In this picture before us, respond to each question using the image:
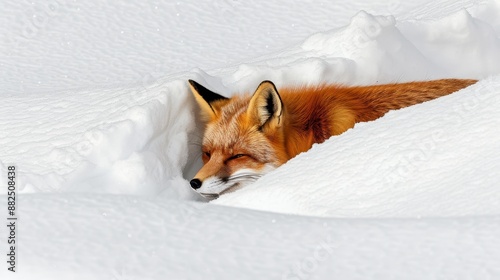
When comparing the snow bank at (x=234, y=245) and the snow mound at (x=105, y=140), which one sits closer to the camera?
the snow bank at (x=234, y=245)

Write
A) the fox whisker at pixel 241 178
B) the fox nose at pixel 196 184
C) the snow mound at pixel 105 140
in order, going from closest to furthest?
1. the snow mound at pixel 105 140
2. the fox nose at pixel 196 184
3. the fox whisker at pixel 241 178

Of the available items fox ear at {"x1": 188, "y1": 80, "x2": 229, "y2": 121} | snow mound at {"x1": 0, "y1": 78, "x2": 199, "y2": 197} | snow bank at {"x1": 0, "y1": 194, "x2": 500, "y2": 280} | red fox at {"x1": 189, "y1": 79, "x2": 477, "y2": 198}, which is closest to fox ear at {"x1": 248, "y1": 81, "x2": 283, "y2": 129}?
red fox at {"x1": 189, "y1": 79, "x2": 477, "y2": 198}

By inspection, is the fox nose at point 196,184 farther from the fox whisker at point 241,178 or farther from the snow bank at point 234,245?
the snow bank at point 234,245

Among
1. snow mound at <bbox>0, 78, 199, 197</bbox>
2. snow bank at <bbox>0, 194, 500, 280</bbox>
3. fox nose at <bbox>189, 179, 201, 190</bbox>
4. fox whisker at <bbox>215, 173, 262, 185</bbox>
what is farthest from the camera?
fox whisker at <bbox>215, 173, 262, 185</bbox>

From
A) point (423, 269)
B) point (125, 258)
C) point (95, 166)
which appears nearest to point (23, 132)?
point (95, 166)

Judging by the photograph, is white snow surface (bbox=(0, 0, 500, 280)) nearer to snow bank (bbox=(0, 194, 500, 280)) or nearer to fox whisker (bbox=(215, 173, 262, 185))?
snow bank (bbox=(0, 194, 500, 280))

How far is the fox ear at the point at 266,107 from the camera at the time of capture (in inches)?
149

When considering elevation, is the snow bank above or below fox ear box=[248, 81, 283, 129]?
below

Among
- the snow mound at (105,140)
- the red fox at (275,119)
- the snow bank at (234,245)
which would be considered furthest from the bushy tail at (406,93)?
the snow bank at (234,245)

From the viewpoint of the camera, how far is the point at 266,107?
385 centimetres

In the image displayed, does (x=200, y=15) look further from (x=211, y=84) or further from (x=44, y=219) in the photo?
(x=44, y=219)

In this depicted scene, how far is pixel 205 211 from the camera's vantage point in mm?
2279

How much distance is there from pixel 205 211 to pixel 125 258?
15.5 inches

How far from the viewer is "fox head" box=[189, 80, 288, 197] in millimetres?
3776
